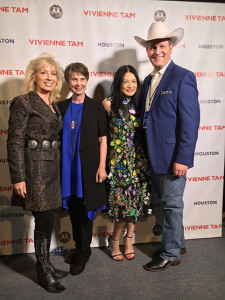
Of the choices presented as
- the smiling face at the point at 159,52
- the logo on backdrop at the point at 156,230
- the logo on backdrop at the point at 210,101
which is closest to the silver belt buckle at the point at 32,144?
the smiling face at the point at 159,52

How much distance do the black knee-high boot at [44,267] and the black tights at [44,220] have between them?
0.10ft

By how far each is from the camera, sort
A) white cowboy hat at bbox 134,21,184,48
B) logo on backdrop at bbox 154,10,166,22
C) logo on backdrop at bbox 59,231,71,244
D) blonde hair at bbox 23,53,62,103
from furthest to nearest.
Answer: logo on backdrop at bbox 59,231,71,244 < logo on backdrop at bbox 154,10,166,22 < white cowboy hat at bbox 134,21,184,48 < blonde hair at bbox 23,53,62,103

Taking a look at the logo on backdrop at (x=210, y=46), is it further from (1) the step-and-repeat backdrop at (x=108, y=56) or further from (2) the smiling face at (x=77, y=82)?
(2) the smiling face at (x=77, y=82)

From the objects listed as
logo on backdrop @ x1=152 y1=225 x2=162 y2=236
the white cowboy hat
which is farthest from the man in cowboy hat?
logo on backdrop @ x1=152 y1=225 x2=162 y2=236

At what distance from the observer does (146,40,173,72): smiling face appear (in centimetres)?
222

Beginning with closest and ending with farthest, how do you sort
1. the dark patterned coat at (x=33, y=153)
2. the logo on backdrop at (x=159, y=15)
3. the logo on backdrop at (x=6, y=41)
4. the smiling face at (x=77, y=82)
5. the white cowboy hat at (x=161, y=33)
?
1. the dark patterned coat at (x=33, y=153)
2. the smiling face at (x=77, y=82)
3. the white cowboy hat at (x=161, y=33)
4. the logo on backdrop at (x=6, y=41)
5. the logo on backdrop at (x=159, y=15)

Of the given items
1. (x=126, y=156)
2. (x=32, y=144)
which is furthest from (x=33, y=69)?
(x=126, y=156)

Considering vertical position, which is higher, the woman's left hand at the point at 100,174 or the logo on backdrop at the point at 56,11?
the logo on backdrop at the point at 56,11

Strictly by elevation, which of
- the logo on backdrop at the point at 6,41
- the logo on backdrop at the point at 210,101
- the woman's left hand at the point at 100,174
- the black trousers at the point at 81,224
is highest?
the logo on backdrop at the point at 6,41

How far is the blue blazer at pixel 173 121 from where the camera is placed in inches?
81.5

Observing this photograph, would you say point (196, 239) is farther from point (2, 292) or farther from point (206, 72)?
point (2, 292)

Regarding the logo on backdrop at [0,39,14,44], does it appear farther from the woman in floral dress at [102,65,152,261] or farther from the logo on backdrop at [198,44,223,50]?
the logo on backdrop at [198,44,223,50]

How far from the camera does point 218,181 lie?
9.39ft

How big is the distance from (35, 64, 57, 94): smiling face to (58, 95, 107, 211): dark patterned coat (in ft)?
0.83
